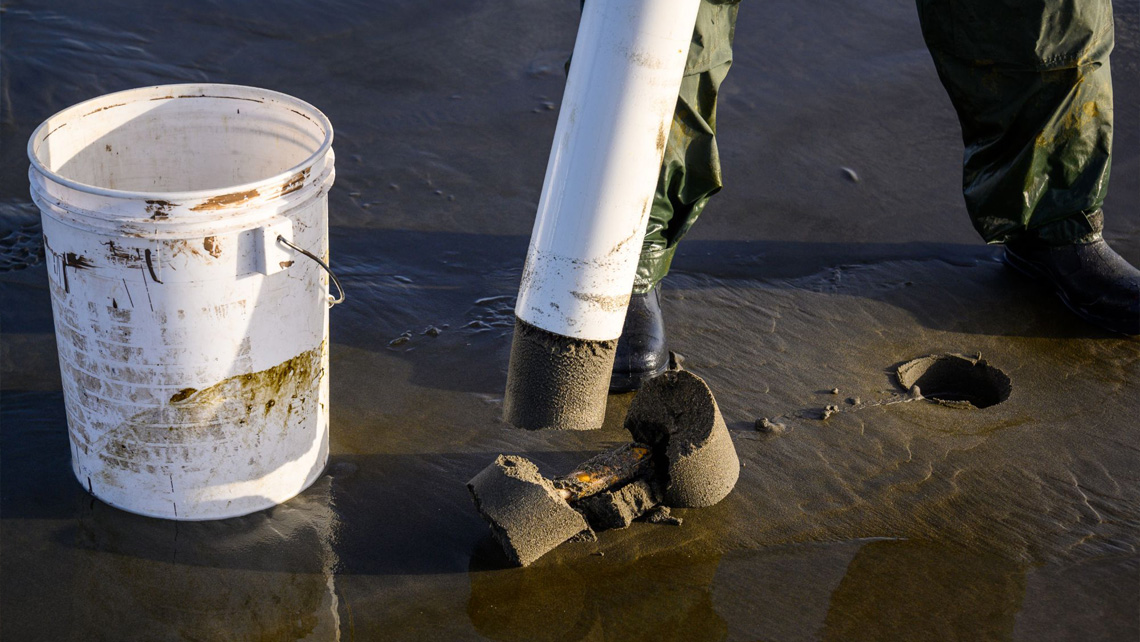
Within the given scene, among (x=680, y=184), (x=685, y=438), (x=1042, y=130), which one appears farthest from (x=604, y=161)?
(x=1042, y=130)

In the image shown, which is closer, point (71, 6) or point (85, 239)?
point (85, 239)

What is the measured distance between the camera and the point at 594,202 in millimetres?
1678

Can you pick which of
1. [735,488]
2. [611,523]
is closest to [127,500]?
[611,523]

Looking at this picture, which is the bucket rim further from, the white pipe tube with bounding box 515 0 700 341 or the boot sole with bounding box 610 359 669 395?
the boot sole with bounding box 610 359 669 395

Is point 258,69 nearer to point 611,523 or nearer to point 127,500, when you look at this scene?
point 127,500

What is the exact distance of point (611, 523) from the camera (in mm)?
2035

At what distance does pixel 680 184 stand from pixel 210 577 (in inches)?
57.4

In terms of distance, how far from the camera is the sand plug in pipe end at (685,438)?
203 centimetres

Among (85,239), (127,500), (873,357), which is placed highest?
(85,239)

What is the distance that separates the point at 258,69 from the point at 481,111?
90 centimetres

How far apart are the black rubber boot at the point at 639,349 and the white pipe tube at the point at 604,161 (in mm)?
774

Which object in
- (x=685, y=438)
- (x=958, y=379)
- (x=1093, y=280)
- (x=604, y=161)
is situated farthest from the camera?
(x=1093, y=280)

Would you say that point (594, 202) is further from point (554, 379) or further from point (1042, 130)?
point (1042, 130)

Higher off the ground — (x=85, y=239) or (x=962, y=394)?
(x=85, y=239)
